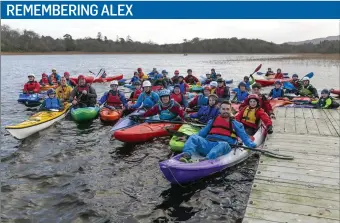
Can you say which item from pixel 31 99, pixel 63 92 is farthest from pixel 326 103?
pixel 31 99

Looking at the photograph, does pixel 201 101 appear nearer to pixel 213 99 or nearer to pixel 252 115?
pixel 213 99

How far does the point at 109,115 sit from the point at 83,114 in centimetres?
83

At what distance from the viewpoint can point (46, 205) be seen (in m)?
5.22

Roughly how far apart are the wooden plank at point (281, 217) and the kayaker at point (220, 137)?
2071mm

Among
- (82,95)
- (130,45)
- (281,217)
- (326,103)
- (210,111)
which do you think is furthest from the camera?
(130,45)

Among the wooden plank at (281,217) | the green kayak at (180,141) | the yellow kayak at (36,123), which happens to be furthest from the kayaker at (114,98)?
the wooden plank at (281,217)

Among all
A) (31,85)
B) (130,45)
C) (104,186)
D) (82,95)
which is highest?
(130,45)

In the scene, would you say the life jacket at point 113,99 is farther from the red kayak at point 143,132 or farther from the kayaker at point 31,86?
the kayaker at point 31,86

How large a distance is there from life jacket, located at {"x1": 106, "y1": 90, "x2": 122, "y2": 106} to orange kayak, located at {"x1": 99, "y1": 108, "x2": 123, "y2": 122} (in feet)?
1.54

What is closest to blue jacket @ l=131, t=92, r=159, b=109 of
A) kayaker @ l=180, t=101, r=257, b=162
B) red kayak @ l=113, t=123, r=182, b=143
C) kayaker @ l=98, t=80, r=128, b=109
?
kayaker @ l=98, t=80, r=128, b=109

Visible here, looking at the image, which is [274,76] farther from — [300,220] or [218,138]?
[300,220]

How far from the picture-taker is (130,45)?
93312 mm

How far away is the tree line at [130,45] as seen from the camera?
71.9 meters

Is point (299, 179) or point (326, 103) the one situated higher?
point (326, 103)
